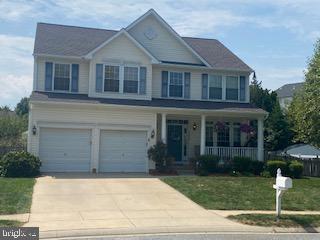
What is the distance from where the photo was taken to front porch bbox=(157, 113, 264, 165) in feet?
87.4

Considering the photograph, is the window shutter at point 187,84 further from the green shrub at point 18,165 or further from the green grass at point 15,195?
the green grass at point 15,195

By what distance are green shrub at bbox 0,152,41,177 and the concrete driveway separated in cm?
144

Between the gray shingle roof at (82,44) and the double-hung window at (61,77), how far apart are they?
680 mm

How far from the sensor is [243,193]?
17641 millimetres

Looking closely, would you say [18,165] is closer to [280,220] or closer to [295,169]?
[280,220]

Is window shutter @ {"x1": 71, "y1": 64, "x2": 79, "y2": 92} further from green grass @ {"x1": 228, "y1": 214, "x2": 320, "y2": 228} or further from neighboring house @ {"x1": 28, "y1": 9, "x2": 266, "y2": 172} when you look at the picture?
green grass @ {"x1": 228, "y1": 214, "x2": 320, "y2": 228}

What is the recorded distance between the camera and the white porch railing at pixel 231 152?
26.4 m

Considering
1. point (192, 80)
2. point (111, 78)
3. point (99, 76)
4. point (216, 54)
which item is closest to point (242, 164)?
point (192, 80)

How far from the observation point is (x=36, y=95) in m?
24.0

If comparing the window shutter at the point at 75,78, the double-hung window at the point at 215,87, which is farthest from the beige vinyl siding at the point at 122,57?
the double-hung window at the point at 215,87

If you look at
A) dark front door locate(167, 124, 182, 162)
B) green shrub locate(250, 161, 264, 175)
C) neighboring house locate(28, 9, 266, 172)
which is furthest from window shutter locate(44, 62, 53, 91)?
green shrub locate(250, 161, 264, 175)

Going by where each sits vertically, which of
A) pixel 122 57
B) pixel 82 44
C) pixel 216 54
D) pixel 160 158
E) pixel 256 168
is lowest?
pixel 256 168

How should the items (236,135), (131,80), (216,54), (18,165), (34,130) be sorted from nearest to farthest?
(18,165) → (34,130) → (131,80) → (236,135) → (216,54)

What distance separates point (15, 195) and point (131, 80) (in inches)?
458
